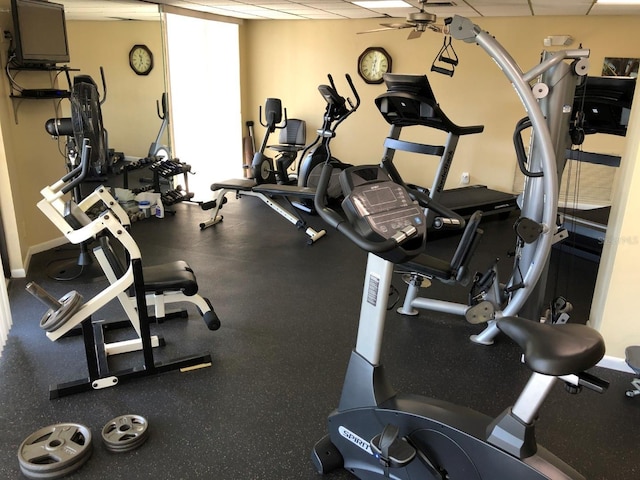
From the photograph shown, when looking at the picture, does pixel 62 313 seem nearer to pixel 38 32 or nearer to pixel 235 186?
pixel 38 32

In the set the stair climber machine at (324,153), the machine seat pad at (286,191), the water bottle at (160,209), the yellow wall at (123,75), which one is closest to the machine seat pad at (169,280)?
the machine seat pad at (286,191)

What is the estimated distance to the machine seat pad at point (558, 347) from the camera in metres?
1.35

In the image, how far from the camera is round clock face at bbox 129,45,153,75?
5.36m

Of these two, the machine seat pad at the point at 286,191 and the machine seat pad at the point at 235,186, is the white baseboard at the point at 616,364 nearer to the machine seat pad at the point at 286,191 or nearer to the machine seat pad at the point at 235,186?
the machine seat pad at the point at 286,191

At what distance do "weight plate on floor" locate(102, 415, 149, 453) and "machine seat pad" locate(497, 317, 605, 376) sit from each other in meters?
1.59

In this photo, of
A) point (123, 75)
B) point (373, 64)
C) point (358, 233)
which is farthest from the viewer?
point (373, 64)

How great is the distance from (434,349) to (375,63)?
4629mm

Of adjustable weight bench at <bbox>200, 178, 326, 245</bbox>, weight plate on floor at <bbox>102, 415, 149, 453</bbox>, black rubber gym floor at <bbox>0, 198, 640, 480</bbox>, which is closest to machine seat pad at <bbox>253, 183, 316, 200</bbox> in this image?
adjustable weight bench at <bbox>200, 178, 326, 245</bbox>

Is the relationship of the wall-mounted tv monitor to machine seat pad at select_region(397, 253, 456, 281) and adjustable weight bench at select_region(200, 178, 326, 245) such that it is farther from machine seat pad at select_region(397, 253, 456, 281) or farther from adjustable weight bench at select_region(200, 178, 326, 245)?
machine seat pad at select_region(397, 253, 456, 281)

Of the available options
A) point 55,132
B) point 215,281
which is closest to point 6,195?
point 55,132

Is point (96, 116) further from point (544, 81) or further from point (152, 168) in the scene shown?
point (544, 81)

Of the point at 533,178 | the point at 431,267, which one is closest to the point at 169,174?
the point at 533,178

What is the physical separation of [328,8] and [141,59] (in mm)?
2046

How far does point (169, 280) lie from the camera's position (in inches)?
106
